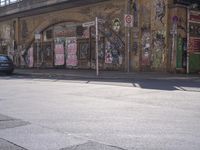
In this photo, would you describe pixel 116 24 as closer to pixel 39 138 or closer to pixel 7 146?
pixel 39 138

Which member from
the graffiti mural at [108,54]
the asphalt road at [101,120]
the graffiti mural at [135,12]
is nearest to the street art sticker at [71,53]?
the graffiti mural at [108,54]

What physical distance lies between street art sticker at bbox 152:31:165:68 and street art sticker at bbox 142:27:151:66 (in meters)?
0.42

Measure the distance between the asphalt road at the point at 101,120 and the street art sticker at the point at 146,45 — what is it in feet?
37.1

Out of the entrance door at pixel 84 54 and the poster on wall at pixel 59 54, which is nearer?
the entrance door at pixel 84 54

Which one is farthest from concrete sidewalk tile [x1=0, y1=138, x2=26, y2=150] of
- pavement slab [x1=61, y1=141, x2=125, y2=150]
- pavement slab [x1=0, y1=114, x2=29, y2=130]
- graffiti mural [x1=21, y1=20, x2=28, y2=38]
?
graffiti mural [x1=21, y1=20, x2=28, y2=38]

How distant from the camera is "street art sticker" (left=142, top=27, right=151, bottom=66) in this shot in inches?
1045

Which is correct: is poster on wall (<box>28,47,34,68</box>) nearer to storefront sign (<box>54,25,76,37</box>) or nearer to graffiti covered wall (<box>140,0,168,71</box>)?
storefront sign (<box>54,25,76,37</box>)

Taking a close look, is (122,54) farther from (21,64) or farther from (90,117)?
(90,117)

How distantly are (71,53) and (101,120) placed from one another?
24.1 m

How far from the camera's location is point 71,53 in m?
33.5

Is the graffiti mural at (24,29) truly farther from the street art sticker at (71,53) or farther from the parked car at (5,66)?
the parked car at (5,66)

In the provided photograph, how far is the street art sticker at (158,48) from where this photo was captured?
25719 millimetres

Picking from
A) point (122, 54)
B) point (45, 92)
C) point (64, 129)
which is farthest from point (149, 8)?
point (64, 129)

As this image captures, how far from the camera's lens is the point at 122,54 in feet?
92.9
